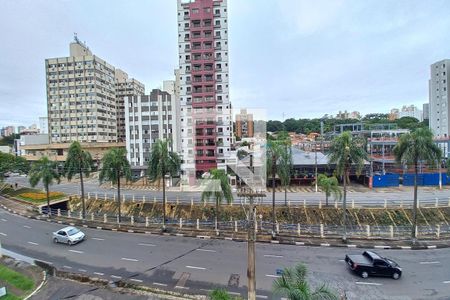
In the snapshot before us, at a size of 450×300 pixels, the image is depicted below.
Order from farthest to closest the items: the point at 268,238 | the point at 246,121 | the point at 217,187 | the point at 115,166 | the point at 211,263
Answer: the point at 115,166, the point at 246,121, the point at 217,187, the point at 268,238, the point at 211,263

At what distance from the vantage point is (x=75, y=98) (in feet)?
219

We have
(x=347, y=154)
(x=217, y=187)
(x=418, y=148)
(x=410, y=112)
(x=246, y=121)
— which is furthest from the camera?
(x=410, y=112)

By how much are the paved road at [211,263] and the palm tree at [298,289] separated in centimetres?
490

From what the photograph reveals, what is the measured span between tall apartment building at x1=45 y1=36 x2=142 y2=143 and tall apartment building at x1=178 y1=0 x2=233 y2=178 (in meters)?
34.8

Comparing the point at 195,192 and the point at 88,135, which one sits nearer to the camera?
the point at 195,192

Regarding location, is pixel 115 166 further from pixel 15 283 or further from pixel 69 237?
pixel 15 283

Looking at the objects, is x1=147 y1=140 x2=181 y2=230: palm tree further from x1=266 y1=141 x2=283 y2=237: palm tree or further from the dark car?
the dark car

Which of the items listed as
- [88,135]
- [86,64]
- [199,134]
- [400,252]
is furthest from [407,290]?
[86,64]

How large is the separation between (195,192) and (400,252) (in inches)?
999

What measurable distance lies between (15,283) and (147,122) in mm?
43087

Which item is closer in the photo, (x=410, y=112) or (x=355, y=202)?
(x=355, y=202)

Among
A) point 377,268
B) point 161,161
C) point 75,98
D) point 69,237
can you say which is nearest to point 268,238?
point 377,268

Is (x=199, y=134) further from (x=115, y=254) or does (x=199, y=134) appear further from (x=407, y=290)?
(x=407, y=290)

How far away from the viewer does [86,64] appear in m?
65.9
